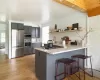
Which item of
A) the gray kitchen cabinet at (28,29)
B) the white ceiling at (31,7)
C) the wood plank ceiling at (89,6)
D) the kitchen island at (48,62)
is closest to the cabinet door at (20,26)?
the gray kitchen cabinet at (28,29)

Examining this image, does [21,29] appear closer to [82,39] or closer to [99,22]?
[82,39]

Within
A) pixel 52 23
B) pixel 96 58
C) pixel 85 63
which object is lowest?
A: pixel 85 63

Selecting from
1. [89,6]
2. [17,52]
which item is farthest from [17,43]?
[89,6]

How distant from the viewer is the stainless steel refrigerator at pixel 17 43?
557 centimetres

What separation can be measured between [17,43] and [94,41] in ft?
14.3

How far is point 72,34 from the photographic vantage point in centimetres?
433

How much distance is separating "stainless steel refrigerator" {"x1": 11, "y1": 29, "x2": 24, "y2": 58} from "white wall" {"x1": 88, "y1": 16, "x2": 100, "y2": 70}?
4108 millimetres

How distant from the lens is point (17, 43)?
573 cm

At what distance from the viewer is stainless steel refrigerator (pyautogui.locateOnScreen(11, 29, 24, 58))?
18.3ft

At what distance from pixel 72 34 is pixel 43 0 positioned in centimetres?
227

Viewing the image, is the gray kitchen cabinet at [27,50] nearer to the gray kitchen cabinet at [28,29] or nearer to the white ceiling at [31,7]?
the gray kitchen cabinet at [28,29]

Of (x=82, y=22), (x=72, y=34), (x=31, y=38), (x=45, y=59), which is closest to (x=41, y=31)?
(x=31, y=38)

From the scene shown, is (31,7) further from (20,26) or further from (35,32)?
(35,32)

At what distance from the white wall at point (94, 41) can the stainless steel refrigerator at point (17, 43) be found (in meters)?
4.11
